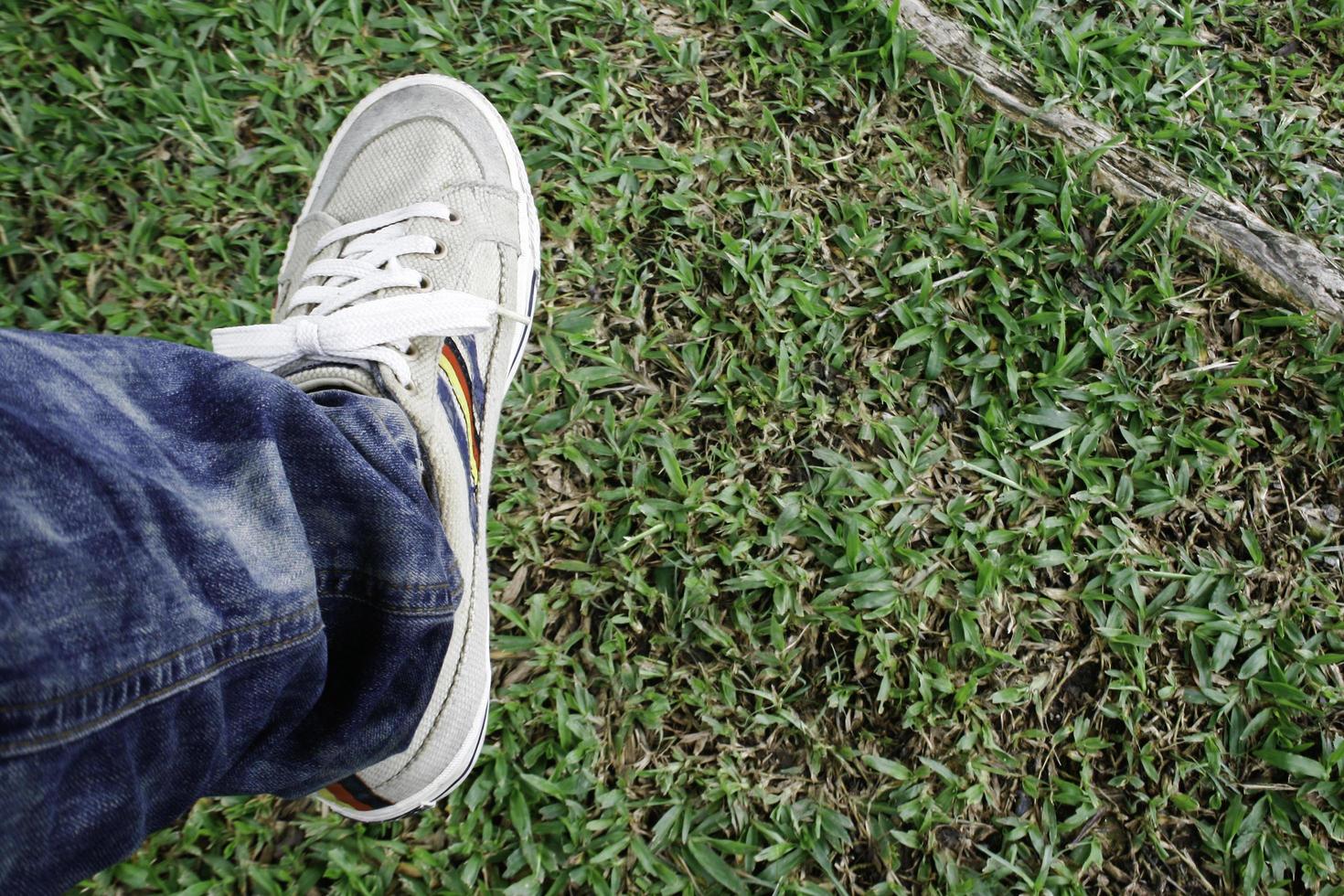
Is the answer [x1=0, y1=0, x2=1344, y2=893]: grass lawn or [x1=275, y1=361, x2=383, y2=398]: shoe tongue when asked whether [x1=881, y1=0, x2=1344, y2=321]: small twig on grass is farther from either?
[x1=275, y1=361, x2=383, y2=398]: shoe tongue

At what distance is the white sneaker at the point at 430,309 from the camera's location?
1.45 meters

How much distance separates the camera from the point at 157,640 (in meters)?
0.87

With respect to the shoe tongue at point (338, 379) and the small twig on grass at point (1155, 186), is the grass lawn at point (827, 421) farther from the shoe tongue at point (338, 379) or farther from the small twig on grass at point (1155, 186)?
the shoe tongue at point (338, 379)

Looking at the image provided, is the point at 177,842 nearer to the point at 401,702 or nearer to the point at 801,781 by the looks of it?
the point at 401,702

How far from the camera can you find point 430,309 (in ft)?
5.02

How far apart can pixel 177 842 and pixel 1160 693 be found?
1.95 m

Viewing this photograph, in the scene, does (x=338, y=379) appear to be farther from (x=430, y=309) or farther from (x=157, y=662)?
(x=157, y=662)

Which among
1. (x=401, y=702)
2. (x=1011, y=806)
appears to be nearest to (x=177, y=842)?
(x=401, y=702)

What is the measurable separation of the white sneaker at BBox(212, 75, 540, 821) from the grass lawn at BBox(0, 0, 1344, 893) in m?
0.13

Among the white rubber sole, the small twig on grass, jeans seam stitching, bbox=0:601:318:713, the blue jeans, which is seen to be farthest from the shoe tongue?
the small twig on grass

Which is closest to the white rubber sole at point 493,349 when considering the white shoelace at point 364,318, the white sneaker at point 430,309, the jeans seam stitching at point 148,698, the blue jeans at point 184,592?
the white sneaker at point 430,309

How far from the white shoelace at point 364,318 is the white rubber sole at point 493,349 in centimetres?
16

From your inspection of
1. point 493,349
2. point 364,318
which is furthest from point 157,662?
point 493,349

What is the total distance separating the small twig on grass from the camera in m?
1.96
